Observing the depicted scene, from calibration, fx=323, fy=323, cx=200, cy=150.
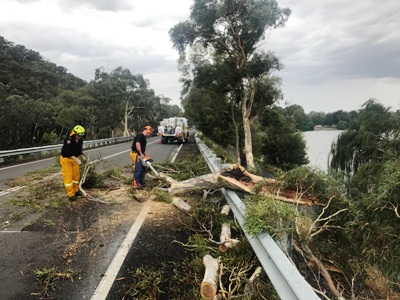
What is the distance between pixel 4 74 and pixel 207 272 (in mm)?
57590

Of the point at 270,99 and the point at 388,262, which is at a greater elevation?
the point at 270,99

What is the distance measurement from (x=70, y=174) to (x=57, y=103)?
41069mm

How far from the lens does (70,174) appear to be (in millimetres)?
7367

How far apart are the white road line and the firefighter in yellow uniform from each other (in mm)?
2421

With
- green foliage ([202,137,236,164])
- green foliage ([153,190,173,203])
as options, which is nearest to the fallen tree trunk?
green foliage ([153,190,173,203])

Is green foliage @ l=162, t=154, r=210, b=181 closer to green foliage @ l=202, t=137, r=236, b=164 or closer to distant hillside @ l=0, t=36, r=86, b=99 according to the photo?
green foliage @ l=202, t=137, r=236, b=164

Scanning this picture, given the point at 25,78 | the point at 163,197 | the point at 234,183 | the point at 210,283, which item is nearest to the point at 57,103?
the point at 25,78

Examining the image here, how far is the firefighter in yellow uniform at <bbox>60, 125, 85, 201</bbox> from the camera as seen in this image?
728 cm

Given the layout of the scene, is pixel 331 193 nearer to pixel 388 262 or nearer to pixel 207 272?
pixel 388 262

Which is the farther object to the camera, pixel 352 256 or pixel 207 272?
pixel 352 256

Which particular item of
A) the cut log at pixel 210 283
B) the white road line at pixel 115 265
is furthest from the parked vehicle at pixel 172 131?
the cut log at pixel 210 283

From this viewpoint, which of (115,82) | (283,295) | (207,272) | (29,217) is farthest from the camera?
(115,82)

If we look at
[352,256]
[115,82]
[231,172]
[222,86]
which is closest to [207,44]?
[222,86]

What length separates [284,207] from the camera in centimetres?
350
